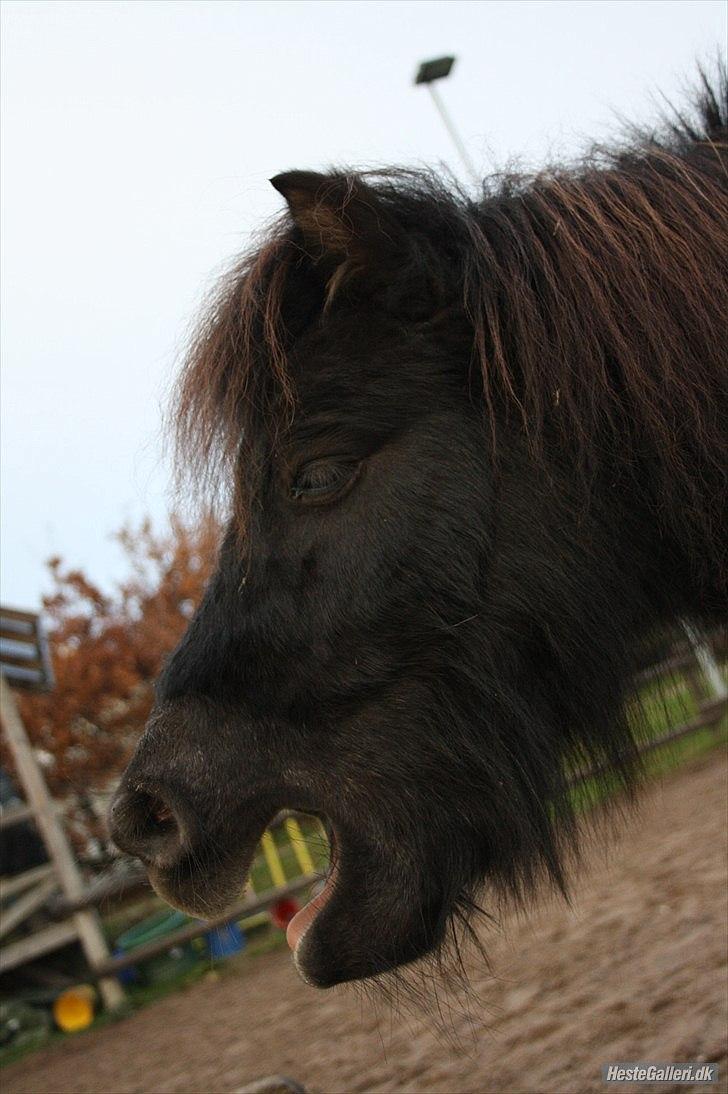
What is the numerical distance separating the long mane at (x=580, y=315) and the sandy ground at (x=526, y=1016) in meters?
1.13

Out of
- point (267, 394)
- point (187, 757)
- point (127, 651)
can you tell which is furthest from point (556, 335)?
point (127, 651)

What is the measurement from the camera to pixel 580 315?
7.21 feet

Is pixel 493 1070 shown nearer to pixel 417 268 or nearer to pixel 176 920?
pixel 417 268

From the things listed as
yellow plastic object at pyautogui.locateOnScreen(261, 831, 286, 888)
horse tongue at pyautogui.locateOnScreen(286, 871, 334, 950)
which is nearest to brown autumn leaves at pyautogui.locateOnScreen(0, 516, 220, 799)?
yellow plastic object at pyautogui.locateOnScreen(261, 831, 286, 888)

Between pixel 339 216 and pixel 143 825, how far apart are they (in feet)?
4.29

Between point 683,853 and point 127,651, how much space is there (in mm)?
8597

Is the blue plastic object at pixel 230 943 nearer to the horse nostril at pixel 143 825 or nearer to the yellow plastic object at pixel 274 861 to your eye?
the yellow plastic object at pixel 274 861

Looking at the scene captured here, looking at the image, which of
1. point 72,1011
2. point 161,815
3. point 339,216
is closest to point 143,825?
point 161,815

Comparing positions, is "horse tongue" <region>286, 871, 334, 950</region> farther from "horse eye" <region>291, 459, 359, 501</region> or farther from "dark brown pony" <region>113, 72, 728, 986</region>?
"horse eye" <region>291, 459, 359, 501</region>

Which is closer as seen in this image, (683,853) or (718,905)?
(718,905)

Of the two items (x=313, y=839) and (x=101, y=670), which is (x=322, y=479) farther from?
(x=101, y=670)

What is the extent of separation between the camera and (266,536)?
87.1 inches

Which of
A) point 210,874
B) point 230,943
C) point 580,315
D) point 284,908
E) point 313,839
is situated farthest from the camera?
A: point 230,943

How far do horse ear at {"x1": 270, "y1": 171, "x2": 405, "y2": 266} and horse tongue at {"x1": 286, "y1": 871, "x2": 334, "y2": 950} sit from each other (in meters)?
1.31
